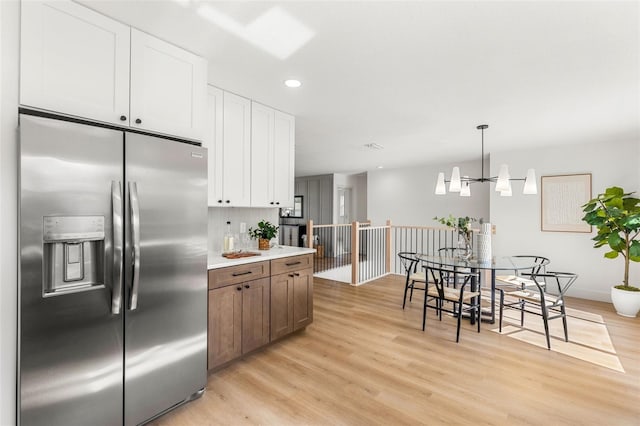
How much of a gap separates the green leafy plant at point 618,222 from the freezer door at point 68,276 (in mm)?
5444

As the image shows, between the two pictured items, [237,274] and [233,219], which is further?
[233,219]

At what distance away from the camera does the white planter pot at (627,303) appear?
3895mm

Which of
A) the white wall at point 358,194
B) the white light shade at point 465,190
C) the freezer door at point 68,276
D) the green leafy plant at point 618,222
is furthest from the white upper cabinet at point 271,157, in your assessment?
the white wall at point 358,194

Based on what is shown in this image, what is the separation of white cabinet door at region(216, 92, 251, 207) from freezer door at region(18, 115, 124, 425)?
1.14 m

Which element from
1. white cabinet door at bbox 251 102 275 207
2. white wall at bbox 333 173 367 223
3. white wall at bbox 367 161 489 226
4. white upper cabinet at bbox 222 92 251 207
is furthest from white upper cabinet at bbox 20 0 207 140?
white wall at bbox 333 173 367 223

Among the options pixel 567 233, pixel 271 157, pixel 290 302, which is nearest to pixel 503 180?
pixel 567 233

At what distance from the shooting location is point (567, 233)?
4945mm

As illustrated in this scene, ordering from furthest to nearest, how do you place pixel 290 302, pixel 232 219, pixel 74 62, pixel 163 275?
pixel 232 219 < pixel 290 302 < pixel 163 275 < pixel 74 62

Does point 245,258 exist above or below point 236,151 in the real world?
below

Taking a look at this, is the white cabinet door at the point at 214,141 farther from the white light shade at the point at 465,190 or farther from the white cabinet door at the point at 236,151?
the white light shade at the point at 465,190

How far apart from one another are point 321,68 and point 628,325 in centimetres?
466

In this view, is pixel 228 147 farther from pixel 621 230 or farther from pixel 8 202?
pixel 621 230

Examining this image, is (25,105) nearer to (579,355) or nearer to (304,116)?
(304,116)

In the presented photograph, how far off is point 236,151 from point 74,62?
1.38 m
